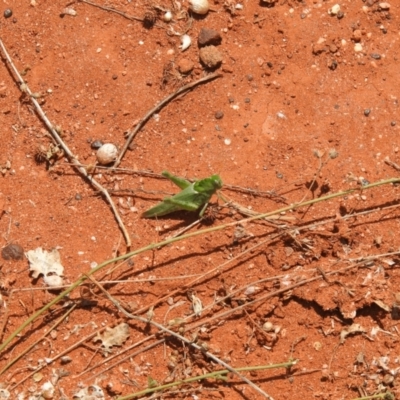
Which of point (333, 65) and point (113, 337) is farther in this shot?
point (333, 65)

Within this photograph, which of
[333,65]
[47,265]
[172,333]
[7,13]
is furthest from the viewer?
[7,13]

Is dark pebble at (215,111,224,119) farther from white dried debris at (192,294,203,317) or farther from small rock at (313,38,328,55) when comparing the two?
white dried debris at (192,294,203,317)

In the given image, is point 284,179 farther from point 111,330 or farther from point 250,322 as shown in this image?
point 111,330

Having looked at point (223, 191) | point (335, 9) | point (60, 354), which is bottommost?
point (60, 354)

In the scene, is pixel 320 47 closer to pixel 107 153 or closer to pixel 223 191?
pixel 223 191

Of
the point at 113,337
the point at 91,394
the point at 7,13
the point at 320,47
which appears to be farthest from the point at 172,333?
the point at 7,13

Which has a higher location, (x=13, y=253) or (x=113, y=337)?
(x=13, y=253)

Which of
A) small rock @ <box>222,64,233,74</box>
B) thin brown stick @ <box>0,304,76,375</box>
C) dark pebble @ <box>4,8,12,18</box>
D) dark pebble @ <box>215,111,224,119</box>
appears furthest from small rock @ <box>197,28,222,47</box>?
thin brown stick @ <box>0,304,76,375</box>
